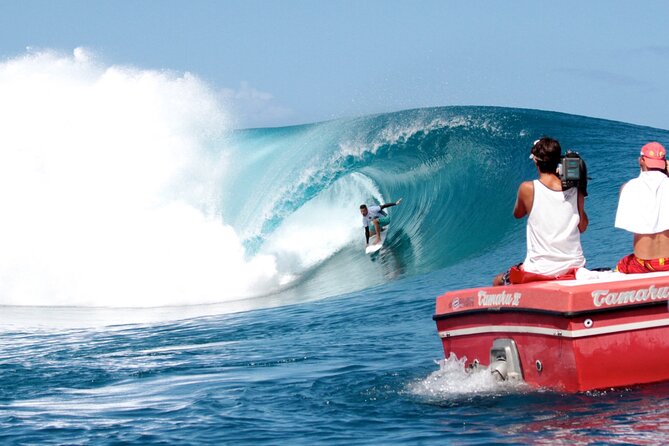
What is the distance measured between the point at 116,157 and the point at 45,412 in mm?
15371

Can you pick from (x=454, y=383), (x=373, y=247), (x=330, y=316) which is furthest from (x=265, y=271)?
(x=454, y=383)

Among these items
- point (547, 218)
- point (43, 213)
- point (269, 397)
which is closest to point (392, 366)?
point (269, 397)

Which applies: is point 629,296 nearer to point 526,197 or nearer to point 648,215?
point 648,215

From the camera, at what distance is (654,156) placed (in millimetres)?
7207

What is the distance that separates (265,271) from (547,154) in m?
11.9

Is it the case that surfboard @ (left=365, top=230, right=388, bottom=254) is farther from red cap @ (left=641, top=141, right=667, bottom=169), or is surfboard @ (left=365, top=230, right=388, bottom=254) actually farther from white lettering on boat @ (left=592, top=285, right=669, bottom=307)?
white lettering on boat @ (left=592, top=285, right=669, bottom=307)

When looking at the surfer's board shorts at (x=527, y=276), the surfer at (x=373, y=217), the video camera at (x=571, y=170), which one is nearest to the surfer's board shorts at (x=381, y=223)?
the surfer at (x=373, y=217)

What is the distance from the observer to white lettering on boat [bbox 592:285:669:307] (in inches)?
252

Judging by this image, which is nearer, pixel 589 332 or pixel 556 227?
pixel 589 332

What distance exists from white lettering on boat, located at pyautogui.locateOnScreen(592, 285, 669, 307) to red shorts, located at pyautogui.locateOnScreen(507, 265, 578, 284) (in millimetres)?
644

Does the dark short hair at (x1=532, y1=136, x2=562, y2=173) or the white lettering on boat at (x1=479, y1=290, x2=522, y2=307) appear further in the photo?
the dark short hair at (x1=532, y1=136, x2=562, y2=173)

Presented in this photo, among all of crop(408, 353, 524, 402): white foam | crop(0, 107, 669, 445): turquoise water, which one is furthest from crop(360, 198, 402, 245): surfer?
crop(408, 353, 524, 402): white foam

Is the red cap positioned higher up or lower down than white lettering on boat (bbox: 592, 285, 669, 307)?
higher up

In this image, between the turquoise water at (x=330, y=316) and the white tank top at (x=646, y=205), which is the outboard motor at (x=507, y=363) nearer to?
the turquoise water at (x=330, y=316)
